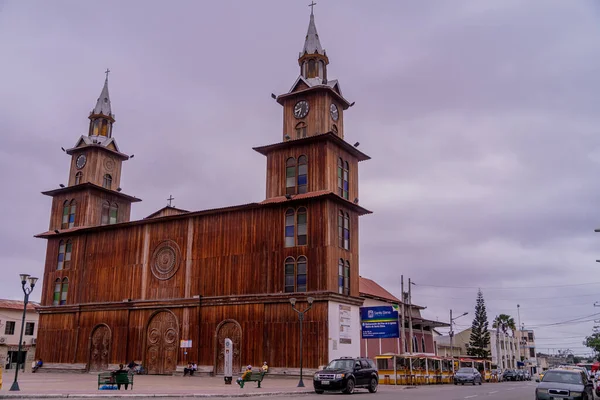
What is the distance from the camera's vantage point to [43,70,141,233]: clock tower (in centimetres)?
5094

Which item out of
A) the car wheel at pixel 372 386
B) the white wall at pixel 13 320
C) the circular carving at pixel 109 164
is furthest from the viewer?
the white wall at pixel 13 320

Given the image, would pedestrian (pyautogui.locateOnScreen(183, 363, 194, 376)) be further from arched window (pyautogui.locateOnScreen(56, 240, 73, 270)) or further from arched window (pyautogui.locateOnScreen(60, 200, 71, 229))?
arched window (pyautogui.locateOnScreen(60, 200, 71, 229))

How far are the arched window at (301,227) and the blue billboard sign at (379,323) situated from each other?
256 inches

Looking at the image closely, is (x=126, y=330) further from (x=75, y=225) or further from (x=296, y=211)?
(x=296, y=211)

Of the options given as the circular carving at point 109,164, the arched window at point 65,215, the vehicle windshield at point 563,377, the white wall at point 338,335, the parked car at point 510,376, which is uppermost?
the circular carving at point 109,164

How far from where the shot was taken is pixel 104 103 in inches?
2143

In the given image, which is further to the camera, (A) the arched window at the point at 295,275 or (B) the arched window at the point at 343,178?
(B) the arched window at the point at 343,178

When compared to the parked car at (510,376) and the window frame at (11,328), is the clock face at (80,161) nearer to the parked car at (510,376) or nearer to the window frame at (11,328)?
the window frame at (11,328)

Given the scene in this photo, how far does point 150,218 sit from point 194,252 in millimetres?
5525

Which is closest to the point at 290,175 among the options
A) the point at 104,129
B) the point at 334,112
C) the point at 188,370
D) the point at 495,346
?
the point at 334,112

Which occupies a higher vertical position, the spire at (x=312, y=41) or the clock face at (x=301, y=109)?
the spire at (x=312, y=41)

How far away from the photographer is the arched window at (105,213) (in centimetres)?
5172

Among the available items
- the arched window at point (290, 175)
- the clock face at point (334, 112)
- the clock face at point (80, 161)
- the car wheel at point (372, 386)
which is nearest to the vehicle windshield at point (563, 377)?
the car wheel at point (372, 386)

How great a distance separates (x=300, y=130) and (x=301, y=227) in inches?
296
